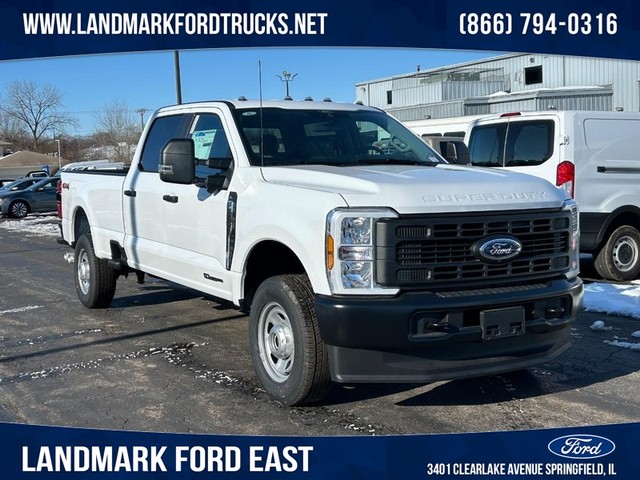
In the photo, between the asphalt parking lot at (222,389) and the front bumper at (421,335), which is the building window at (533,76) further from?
the front bumper at (421,335)

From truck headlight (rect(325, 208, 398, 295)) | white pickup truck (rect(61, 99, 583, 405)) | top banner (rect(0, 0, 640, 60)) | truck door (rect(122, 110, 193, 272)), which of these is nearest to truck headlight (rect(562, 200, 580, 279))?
white pickup truck (rect(61, 99, 583, 405))

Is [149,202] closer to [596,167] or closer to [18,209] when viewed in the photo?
[596,167]

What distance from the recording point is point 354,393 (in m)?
5.05

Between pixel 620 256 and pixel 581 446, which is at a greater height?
pixel 620 256

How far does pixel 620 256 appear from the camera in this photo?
31.1 ft

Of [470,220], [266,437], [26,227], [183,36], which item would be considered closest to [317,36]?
[183,36]

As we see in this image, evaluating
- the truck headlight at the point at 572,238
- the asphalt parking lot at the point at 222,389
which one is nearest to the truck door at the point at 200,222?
the asphalt parking lot at the point at 222,389

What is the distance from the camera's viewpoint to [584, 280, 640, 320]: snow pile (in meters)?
7.44

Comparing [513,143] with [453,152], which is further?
[513,143]

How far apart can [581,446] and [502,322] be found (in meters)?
0.78

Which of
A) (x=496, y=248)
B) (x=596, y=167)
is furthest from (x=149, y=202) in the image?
(x=596, y=167)

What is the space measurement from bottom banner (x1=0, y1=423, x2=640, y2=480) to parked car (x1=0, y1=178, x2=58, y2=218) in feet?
75.6

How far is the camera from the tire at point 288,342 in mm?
4395

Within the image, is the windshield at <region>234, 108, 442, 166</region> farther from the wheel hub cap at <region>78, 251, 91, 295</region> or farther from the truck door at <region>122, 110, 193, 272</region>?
the wheel hub cap at <region>78, 251, 91, 295</region>
